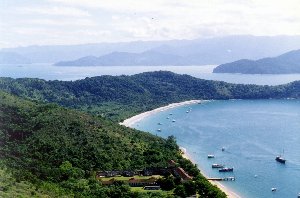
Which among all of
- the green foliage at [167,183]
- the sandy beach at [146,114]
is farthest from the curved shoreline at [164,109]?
the green foliage at [167,183]

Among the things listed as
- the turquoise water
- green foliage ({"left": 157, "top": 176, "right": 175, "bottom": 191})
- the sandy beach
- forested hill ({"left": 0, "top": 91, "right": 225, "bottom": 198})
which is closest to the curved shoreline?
the sandy beach

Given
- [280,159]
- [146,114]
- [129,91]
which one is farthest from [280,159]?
[129,91]

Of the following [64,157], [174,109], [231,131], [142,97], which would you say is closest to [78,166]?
[64,157]

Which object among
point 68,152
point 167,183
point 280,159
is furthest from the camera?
point 280,159

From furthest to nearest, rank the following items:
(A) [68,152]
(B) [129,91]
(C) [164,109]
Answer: (B) [129,91]
(C) [164,109]
(A) [68,152]

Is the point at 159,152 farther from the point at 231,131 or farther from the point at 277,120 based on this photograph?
the point at 277,120

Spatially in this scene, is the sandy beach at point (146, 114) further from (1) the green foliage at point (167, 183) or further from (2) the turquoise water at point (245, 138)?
(1) the green foliage at point (167, 183)

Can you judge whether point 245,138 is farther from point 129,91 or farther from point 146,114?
point 129,91
